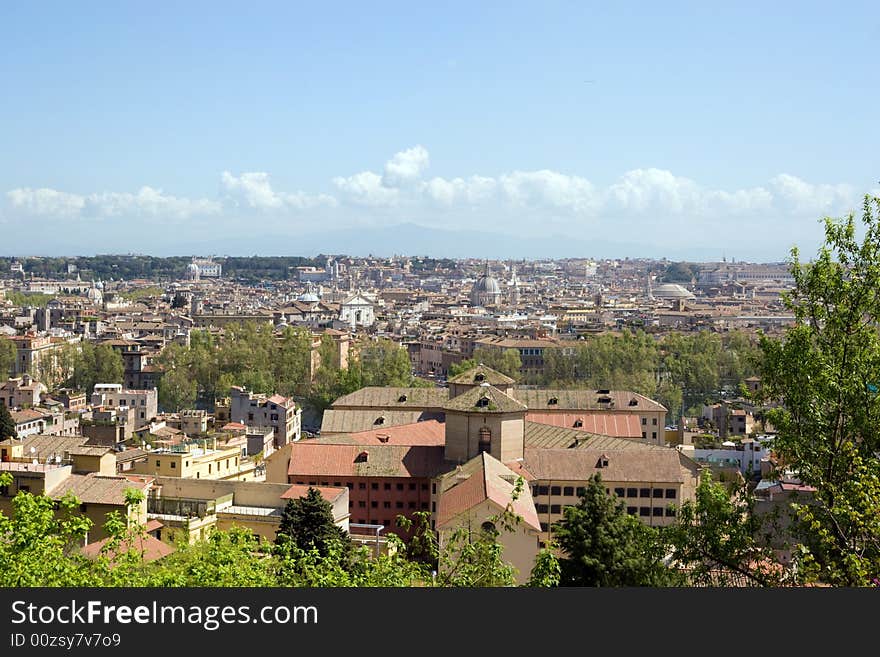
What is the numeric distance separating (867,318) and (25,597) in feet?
20.0

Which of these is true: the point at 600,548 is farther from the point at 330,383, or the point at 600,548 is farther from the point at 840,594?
the point at 330,383

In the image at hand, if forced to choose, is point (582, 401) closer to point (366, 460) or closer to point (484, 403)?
point (484, 403)

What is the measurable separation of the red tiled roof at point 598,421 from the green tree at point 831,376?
15.8 metres

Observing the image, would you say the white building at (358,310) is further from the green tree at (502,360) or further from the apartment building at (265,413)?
the apartment building at (265,413)

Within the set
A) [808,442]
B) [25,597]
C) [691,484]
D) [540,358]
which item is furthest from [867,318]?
[540,358]

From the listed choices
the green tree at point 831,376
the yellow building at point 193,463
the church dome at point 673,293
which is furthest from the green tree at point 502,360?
the church dome at point 673,293

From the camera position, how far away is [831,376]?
781 centimetres

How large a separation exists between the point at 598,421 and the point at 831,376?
1681cm

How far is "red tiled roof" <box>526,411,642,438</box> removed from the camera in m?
24.2

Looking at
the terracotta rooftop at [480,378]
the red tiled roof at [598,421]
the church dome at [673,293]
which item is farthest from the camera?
the church dome at [673,293]

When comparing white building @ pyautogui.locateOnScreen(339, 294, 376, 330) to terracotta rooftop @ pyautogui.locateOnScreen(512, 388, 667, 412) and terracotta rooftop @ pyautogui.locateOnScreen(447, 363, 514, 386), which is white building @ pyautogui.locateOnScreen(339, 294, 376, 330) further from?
terracotta rooftop @ pyautogui.locateOnScreen(447, 363, 514, 386)

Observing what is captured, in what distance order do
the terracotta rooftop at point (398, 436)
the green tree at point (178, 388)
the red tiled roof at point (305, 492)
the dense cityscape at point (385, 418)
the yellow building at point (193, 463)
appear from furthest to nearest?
1. the green tree at point (178, 388)
2. the terracotta rooftop at point (398, 436)
3. the yellow building at point (193, 463)
4. the red tiled roof at point (305, 492)
5. the dense cityscape at point (385, 418)

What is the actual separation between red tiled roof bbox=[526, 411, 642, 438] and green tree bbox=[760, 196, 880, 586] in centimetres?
1577

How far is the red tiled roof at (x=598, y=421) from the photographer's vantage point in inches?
953
